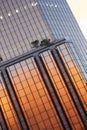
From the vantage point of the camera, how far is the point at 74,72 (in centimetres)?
7344

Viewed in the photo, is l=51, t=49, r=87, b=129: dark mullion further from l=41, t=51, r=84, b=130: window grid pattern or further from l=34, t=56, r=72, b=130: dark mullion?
l=34, t=56, r=72, b=130: dark mullion

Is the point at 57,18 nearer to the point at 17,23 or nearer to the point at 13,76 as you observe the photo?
the point at 17,23

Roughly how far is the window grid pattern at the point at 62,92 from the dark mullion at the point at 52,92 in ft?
2.63

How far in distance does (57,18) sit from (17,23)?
2529 cm

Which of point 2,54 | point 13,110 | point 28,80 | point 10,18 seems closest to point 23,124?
point 13,110

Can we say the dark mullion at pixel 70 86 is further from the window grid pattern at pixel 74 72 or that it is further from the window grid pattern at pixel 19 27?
the window grid pattern at pixel 19 27

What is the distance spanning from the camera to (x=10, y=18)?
132 metres

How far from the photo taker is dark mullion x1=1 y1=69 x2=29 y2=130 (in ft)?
242

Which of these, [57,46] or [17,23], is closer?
[57,46]

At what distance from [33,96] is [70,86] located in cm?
831

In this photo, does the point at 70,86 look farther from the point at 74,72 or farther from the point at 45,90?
the point at 45,90

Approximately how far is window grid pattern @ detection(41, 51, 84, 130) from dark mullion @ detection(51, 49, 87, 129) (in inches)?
27.8

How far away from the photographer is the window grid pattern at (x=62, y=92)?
72.1 meters


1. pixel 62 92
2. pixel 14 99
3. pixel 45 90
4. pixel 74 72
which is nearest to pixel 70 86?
pixel 62 92
